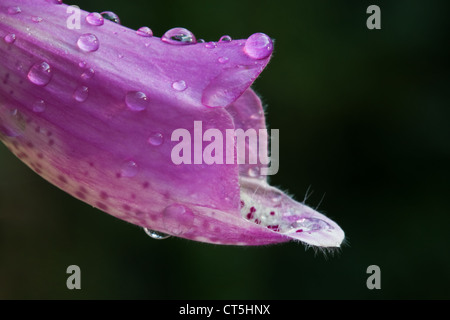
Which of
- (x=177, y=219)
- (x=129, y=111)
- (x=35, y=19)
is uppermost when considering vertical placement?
(x=35, y=19)

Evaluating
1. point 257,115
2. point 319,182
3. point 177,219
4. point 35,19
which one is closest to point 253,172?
point 257,115

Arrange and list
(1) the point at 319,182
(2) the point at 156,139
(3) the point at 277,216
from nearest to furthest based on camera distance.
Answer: (2) the point at 156,139 < (3) the point at 277,216 < (1) the point at 319,182

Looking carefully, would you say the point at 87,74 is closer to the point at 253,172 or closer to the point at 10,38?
the point at 10,38

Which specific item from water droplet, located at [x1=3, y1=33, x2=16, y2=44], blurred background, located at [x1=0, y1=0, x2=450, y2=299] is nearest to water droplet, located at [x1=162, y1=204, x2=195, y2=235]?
water droplet, located at [x1=3, y1=33, x2=16, y2=44]

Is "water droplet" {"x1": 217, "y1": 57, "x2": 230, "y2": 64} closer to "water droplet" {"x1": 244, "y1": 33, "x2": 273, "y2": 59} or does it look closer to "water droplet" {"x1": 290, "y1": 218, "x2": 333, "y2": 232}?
"water droplet" {"x1": 244, "y1": 33, "x2": 273, "y2": 59}

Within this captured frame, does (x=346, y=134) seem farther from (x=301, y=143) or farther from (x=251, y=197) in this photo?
(x=251, y=197)

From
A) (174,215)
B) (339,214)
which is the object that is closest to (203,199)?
(174,215)
